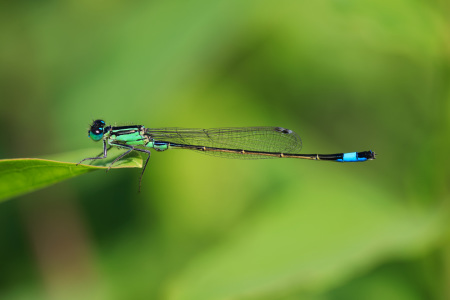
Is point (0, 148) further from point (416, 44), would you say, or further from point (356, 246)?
point (416, 44)

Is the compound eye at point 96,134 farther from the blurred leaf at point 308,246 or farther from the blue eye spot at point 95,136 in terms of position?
the blurred leaf at point 308,246

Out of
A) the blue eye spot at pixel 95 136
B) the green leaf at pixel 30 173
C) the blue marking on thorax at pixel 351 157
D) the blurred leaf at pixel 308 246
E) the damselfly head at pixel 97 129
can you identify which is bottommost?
the blurred leaf at pixel 308 246

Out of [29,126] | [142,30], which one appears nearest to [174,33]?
[142,30]

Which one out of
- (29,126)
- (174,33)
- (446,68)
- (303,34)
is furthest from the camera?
(303,34)

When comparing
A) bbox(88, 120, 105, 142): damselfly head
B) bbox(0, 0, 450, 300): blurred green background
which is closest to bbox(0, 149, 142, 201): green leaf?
bbox(0, 0, 450, 300): blurred green background

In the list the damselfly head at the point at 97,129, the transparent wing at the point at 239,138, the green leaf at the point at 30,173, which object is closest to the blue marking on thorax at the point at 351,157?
the transparent wing at the point at 239,138

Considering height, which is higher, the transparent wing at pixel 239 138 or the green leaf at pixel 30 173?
the transparent wing at pixel 239 138

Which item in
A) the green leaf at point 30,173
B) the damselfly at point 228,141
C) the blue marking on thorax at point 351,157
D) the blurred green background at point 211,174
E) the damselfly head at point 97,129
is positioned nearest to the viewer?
the green leaf at point 30,173
